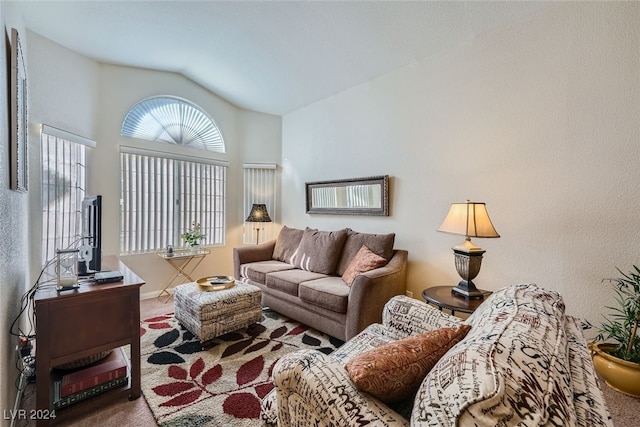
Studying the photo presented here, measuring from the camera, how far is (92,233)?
1.81m

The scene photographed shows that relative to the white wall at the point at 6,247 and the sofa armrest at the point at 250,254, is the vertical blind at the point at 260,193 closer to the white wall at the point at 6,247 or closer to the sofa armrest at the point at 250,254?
the sofa armrest at the point at 250,254

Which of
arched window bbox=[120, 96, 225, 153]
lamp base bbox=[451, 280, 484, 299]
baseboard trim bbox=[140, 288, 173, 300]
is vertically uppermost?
arched window bbox=[120, 96, 225, 153]

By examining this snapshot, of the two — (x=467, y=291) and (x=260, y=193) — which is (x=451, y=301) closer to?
(x=467, y=291)

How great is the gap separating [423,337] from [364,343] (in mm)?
680

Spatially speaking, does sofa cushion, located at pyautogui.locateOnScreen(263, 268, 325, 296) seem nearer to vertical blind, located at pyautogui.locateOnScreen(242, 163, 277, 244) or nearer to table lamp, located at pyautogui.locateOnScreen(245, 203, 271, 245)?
table lamp, located at pyautogui.locateOnScreen(245, 203, 271, 245)

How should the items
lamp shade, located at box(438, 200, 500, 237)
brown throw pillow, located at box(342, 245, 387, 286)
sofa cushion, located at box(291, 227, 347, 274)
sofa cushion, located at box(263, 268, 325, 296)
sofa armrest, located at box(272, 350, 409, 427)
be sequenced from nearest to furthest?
sofa armrest, located at box(272, 350, 409, 427)
lamp shade, located at box(438, 200, 500, 237)
brown throw pillow, located at box(342, 245, 387, 286)
sofa cushion, located at box(263, 268, 325, 296)
sofa cushion, located at box(291, 227, 347, 274)

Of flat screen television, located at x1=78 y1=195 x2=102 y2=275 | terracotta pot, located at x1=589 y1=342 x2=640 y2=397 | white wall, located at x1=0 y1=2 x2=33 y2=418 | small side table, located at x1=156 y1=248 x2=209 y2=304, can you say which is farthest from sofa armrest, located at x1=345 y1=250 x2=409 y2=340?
small side table, located at x1=156 y1=248 x2=209 y2=304

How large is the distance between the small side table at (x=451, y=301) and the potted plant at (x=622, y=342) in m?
0.78

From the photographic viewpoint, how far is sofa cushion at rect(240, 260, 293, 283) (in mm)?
3240

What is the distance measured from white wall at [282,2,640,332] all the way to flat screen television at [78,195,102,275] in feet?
8.86

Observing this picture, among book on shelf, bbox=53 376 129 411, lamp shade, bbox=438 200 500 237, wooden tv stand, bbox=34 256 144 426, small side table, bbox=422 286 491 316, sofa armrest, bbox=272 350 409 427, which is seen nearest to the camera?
sofa armrest, bbox=272 350 409 427

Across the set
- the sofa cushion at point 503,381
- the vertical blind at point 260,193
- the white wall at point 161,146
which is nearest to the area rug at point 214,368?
the white wall at point 161,146

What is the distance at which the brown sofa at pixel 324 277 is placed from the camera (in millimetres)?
2352

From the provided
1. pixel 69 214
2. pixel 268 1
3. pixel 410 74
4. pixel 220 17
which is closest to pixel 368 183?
pixel 410 74
